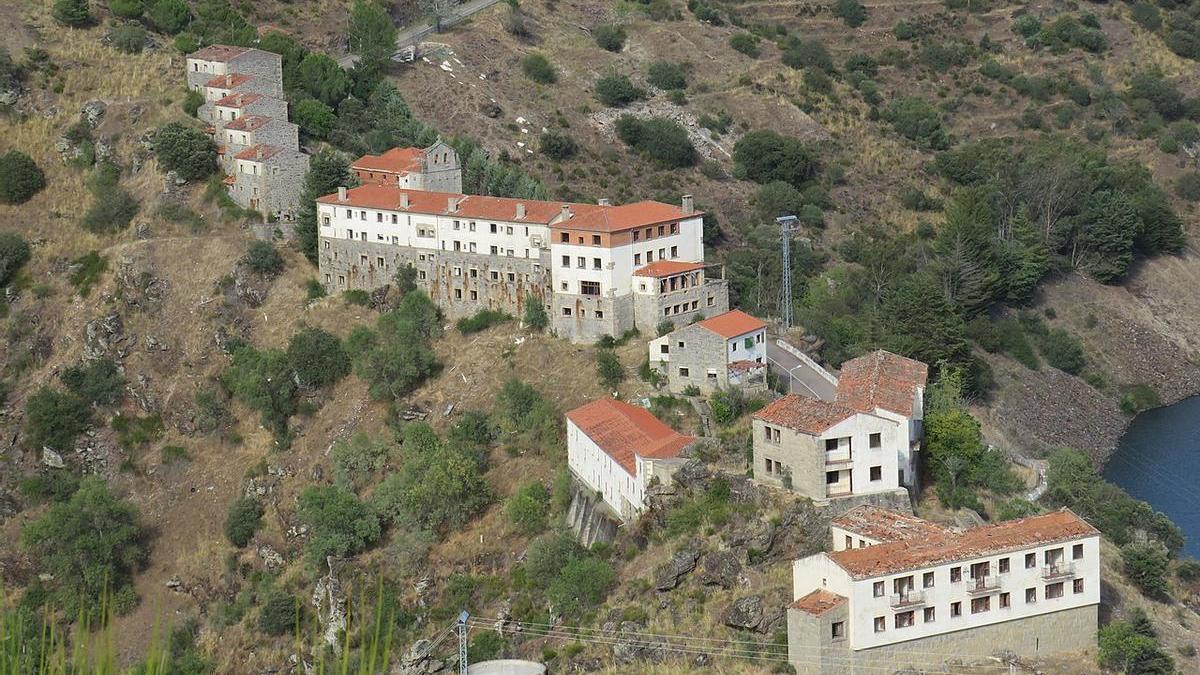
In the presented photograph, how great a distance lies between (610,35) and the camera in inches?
5468

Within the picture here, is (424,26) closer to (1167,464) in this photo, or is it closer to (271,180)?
(271,180)

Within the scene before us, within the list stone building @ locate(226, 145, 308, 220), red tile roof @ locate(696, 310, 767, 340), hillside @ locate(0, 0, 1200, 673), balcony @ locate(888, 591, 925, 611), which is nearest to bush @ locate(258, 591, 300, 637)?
hillside @ locate(0, 0, 1200, 673)

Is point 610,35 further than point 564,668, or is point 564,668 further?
point 610,35

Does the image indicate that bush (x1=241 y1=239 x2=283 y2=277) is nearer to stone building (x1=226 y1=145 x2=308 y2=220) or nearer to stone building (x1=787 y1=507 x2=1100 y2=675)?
stone building (x1=226 y1=145 x2=308 y2=220)

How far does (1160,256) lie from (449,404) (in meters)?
58.7

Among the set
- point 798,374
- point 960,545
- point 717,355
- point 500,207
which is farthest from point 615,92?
point 960,545

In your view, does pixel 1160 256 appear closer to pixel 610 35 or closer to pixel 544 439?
pixel 610 35

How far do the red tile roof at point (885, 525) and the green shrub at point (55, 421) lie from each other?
45.3 metres

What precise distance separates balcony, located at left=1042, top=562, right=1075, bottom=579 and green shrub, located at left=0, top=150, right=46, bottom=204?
66.9 m

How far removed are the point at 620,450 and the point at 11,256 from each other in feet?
146

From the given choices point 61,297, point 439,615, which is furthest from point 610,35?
point 439,615

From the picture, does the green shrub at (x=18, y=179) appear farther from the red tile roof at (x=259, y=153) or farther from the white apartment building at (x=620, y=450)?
the white apartment building at (x=620, y=450)

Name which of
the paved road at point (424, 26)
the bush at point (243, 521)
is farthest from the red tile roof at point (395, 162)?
the paved road at point (424, 26)

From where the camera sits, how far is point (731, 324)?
73938 millimetres
